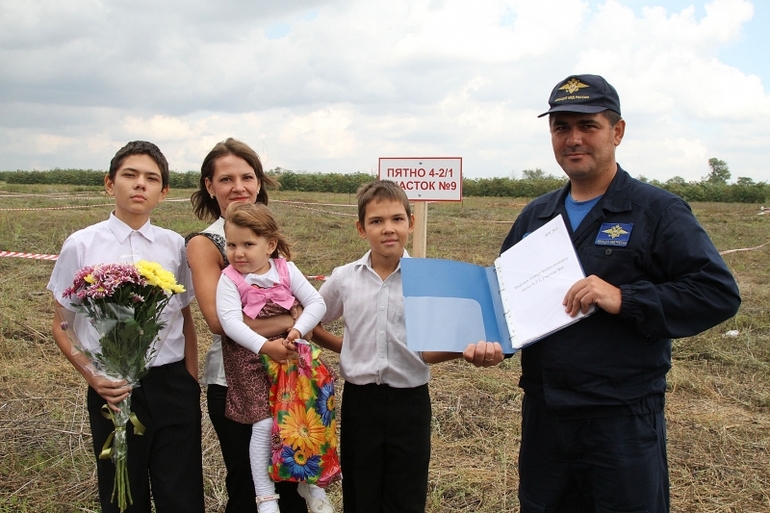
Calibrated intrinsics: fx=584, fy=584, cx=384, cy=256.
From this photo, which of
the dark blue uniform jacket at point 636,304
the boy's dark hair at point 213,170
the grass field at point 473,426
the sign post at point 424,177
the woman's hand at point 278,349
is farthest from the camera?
the sign post at point 424,177

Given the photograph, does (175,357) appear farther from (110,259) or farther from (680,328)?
(680,328)

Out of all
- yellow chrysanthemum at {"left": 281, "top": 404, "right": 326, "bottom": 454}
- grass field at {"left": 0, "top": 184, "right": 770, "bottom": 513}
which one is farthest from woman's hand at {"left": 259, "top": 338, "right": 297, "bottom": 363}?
grass field at {"left": 0, "top": 184, "right": 770, "bottom": 513}

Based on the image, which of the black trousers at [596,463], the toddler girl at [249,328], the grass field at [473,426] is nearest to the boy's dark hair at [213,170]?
the toddler girl at [249,328]

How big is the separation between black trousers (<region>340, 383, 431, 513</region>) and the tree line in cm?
3271

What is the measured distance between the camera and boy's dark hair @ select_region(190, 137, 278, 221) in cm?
241

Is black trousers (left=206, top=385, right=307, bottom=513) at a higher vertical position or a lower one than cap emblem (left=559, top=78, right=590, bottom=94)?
lower

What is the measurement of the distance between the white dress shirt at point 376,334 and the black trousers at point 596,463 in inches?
19.5

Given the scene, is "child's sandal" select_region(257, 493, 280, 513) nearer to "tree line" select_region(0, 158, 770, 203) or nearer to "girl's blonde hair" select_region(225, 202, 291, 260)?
"girl's blonde hair" select_region(225, 202, 291, 260)

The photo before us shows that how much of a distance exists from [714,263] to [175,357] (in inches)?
76.7

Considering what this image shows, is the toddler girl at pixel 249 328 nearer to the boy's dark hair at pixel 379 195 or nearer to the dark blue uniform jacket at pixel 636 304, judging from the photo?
the boy's dark hair at pixel 379 195

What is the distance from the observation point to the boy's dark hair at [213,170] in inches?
94.8

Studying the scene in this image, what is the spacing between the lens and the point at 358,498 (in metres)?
2.34

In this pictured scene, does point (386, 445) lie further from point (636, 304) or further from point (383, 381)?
point (636, 304)

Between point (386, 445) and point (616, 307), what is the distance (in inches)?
41.7
